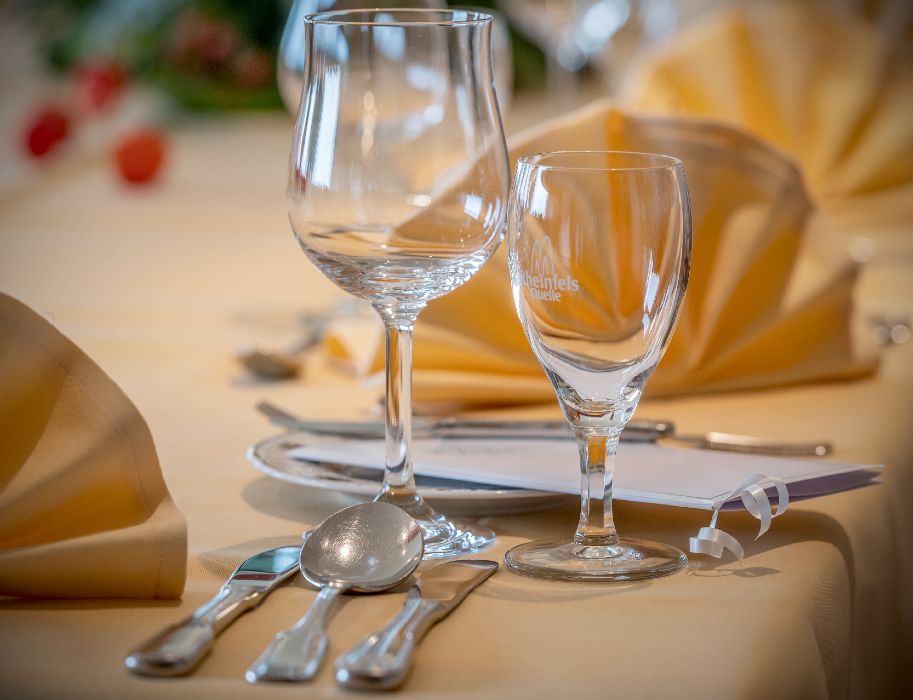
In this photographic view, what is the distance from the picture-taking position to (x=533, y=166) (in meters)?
0.53

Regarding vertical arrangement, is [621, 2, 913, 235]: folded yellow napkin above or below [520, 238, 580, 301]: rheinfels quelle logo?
above

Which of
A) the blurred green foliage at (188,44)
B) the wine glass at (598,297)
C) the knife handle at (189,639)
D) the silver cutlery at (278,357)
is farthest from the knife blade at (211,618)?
the blurred green foliage at (188,44)

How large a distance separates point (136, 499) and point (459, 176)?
20 centimetres

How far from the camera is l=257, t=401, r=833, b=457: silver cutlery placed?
69 centimetres

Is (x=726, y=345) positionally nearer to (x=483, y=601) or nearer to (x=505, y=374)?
(x=505, y=374)

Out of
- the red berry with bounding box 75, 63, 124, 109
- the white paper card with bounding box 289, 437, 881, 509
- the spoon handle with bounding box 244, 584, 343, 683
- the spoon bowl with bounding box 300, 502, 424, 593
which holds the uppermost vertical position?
the red berry with bounding box 75, 63, 124, 109

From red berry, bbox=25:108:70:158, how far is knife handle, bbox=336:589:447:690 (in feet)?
5.17

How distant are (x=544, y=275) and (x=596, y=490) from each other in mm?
98

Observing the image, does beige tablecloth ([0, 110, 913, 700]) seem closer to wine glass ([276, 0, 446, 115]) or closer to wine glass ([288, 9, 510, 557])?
wine glass ([288, 9, 510, 557])

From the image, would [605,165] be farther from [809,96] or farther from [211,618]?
[809,96]

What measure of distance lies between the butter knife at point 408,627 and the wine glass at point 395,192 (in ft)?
0.13

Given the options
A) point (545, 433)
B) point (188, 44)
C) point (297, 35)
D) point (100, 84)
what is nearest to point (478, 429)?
point (545, 433)

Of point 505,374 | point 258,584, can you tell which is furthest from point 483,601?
point 505,374

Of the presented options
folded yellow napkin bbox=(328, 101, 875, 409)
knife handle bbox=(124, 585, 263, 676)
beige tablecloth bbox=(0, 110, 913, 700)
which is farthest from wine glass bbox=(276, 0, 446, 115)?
knife handle bbox=(124, 585, 263, 676)
